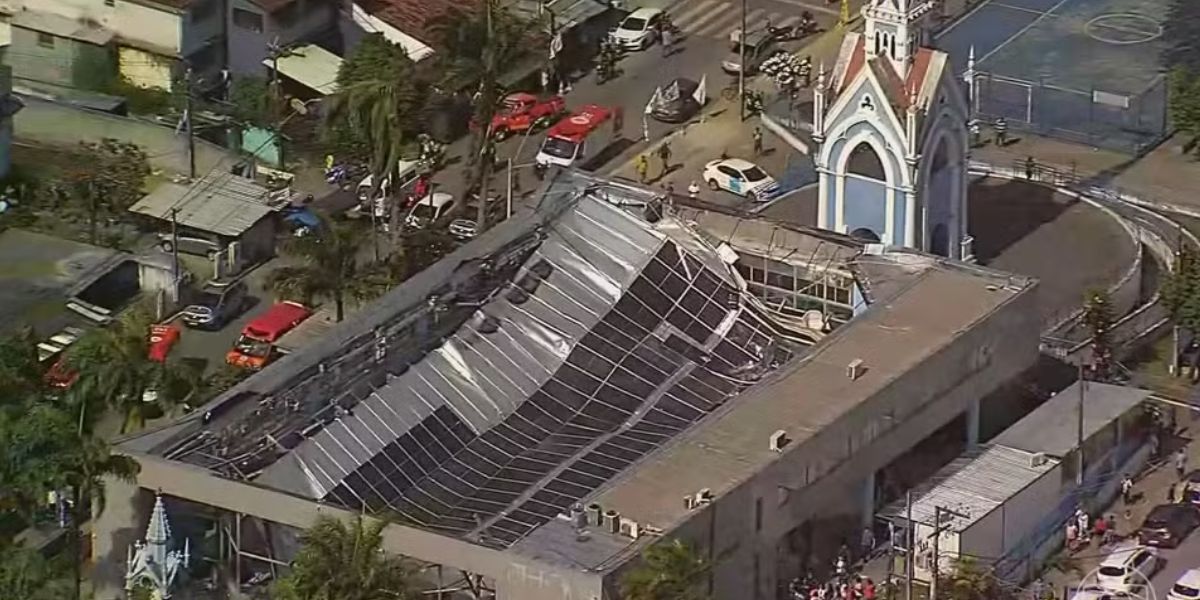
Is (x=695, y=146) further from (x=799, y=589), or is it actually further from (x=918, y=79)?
(x=799, y=589)

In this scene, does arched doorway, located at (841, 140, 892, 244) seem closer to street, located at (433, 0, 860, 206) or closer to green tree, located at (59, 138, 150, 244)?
street, located at (433, 0, 860, 206)

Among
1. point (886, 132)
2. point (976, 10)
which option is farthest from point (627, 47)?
point (886, 132)

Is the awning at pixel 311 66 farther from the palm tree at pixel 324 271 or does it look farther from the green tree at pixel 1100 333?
the green tree at pixel 1100 333

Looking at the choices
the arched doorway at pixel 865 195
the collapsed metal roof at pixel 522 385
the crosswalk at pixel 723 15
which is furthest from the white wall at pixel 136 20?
the arched doorway at pixel 865 195

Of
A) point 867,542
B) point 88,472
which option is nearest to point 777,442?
point 867,542

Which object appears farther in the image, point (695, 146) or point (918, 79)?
point (695, 146)

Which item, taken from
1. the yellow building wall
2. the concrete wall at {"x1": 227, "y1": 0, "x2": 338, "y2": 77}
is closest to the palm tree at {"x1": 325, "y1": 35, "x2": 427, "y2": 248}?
the concrete wall at {"x1": 227, "y1": 0, "x2": 338, "y2": 77}
